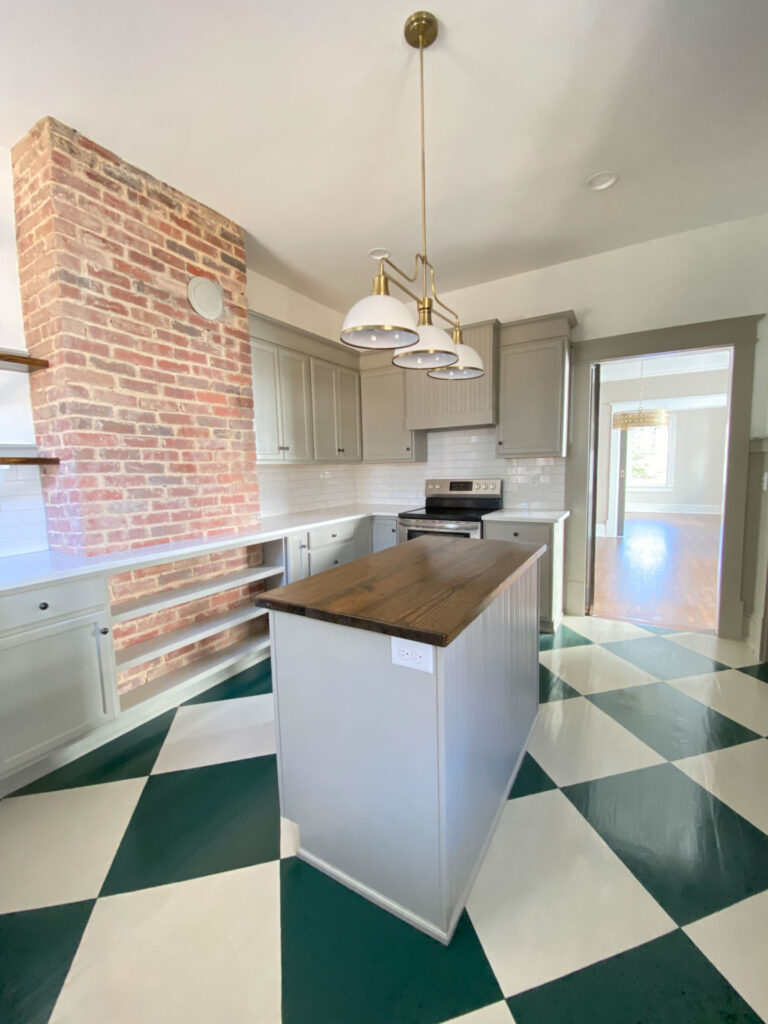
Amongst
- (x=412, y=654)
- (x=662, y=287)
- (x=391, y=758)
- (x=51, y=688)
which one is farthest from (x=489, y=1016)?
(x=662, y=287)

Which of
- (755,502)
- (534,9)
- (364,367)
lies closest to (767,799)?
(755,502)

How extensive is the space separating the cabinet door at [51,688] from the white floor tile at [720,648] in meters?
3.59

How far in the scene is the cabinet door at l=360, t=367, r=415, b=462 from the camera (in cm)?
403

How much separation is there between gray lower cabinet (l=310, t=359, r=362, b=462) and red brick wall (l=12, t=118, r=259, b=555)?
3.43 feet

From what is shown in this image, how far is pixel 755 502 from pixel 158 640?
402cm

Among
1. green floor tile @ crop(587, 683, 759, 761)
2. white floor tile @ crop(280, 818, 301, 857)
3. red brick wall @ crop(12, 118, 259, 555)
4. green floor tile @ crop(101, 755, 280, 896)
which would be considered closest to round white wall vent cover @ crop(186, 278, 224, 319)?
red brick wall @ crop(12, 118, 259, 555)

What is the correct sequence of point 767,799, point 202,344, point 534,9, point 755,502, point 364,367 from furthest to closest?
point 364,367
point 755,502
point 202,344
point 767,799
point 534,9

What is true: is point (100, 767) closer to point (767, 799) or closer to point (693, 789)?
point (693, 789)

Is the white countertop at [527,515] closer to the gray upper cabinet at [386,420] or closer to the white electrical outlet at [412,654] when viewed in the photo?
the gray upper cabinet at [386,420]

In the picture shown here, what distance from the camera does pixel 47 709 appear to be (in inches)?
70.7

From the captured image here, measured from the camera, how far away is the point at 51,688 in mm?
1804

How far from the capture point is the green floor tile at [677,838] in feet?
4.26

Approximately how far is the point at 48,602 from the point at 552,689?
2.60 m

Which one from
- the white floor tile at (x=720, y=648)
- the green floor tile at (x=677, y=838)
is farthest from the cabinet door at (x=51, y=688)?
the white floor tile at (x=720, y=648)
